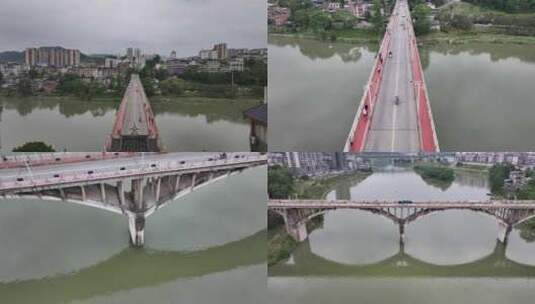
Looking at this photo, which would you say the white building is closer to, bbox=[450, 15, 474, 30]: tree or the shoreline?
the shoreline

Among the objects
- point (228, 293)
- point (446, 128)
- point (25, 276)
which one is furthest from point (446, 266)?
point (25, 276)

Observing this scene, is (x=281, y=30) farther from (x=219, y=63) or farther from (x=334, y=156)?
(x=334, y=156)

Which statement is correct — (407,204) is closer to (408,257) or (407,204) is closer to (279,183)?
(408,257)

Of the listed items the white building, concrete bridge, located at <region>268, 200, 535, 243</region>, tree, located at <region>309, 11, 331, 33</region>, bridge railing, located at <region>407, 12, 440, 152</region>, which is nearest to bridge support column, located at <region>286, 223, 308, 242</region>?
concrete bridge, located at <region>268, 200, 535, 243</region>

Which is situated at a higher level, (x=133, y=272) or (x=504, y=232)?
(x=504, y=232)

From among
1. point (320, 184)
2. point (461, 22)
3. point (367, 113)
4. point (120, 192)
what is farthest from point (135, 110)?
point (461, 22)

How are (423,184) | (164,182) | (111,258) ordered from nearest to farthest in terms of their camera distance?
(111,258) → (164,182) → (423,184)
